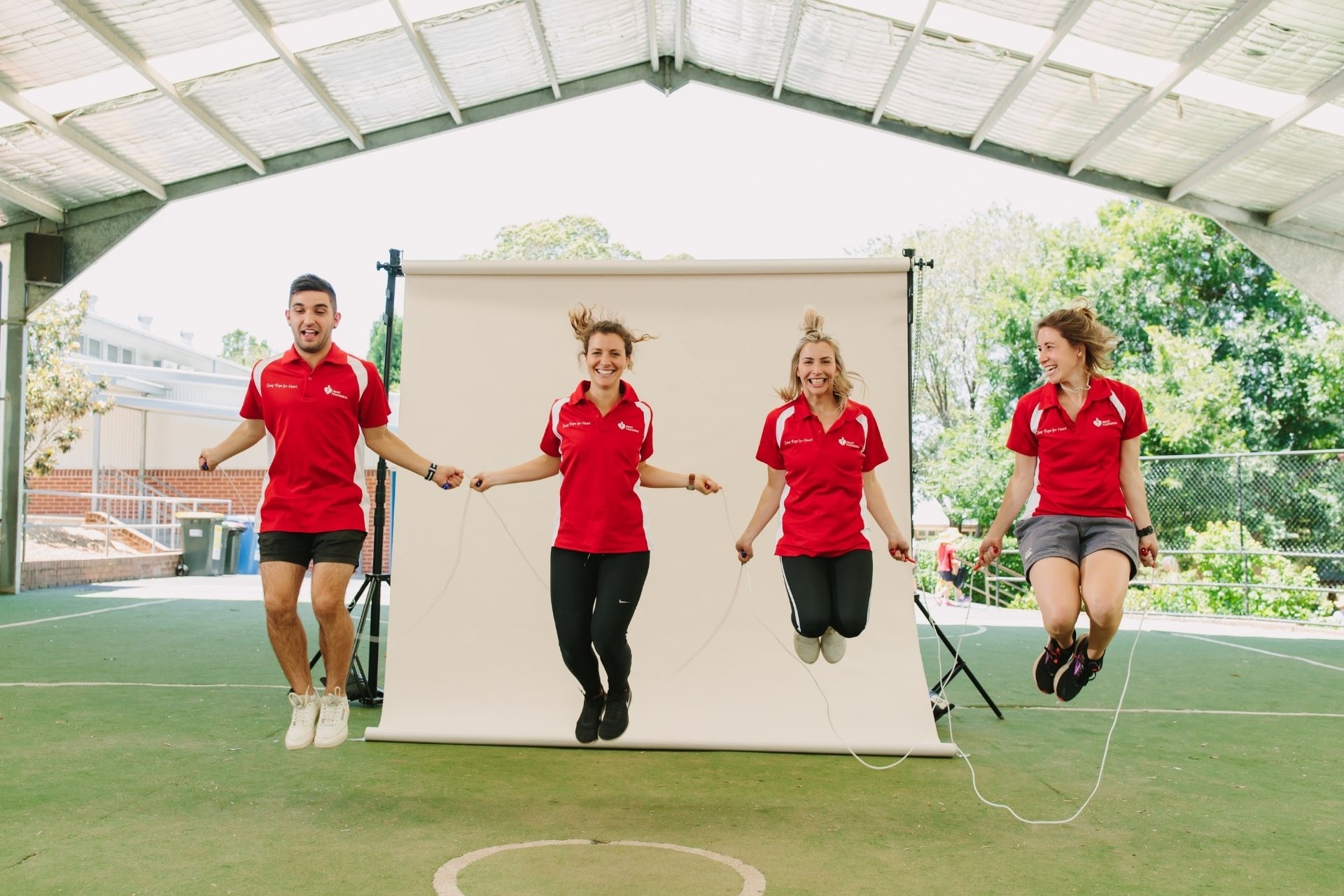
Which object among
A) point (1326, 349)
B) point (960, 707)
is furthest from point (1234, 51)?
point (1326, 349)

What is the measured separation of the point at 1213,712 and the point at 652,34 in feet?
34.2

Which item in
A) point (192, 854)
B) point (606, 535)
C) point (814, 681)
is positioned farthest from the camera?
point (814, 681)

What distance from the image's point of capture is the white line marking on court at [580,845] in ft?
11.3

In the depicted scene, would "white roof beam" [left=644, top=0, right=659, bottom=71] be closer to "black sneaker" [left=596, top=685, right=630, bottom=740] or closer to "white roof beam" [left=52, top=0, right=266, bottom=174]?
"white roof beam" [left=52, top=0, right=266, bottom=174]

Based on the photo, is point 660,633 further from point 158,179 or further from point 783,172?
point 783,172

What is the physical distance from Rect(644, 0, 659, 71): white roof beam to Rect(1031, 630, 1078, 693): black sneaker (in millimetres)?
10232

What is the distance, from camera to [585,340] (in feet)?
17.2

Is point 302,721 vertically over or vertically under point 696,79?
under

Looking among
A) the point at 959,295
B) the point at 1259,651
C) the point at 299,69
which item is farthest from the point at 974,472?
the point at 299,69

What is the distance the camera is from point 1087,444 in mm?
4750

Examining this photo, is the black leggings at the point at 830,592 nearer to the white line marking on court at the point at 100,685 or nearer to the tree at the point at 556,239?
the white line marking on court at the point at 100,685

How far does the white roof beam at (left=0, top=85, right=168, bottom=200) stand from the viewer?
10734mm

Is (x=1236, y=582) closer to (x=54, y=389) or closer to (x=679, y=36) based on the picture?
(x=679, y=36)

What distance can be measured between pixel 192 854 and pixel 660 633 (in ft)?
9.52
